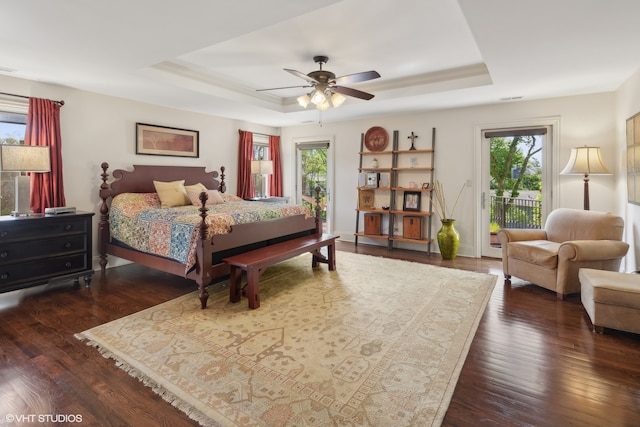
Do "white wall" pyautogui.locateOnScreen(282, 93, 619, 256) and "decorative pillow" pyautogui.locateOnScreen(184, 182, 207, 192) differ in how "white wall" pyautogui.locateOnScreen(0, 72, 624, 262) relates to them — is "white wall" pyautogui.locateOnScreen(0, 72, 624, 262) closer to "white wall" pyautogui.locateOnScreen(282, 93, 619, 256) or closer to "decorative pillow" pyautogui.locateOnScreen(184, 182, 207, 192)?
"white wall" pyautogui.locateOnScreen(282, 93, 619, 256)

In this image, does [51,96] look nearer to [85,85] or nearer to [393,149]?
[85,85]

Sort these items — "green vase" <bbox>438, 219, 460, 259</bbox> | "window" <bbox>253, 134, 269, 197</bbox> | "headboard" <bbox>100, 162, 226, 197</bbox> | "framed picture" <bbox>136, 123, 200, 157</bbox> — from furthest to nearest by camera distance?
"window" <bbox>253, 134, 269, 197</bbox>, "green vase" <bbox>438, 219, 460, 259</bbox>, "framed picture" <bbox>136, 123, 200, 157</bbox>, "headboard" <bbox>100, 162, 226, 197</bbox>

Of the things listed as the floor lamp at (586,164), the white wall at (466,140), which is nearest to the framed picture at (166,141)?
the white wall at (466,140)

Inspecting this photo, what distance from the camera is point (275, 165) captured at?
7355 mm

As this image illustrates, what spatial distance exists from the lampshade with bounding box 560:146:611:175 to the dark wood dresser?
5.93 meters

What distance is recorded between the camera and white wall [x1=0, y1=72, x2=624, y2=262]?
4.37 metres

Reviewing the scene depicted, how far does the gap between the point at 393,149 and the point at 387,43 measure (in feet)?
9.29

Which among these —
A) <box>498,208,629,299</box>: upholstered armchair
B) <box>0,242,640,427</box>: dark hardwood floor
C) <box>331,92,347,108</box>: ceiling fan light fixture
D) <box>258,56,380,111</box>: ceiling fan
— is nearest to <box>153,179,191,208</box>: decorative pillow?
<box>0,242,640,427</box>: dark hardwood floor

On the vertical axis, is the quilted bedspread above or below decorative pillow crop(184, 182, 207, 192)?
below

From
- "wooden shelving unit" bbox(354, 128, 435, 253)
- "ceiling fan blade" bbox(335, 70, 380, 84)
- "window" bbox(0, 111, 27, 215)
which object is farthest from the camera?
"wooden shelving unit" bbox(354, 128, 435, 253)

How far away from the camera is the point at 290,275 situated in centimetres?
427

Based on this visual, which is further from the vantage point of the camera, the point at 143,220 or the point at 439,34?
the point at 143,220

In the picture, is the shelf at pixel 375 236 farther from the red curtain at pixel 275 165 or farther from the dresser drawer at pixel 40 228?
the dresser drawer at pixel 40 228

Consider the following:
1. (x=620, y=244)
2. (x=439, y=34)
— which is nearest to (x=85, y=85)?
(x=439, y=34)
